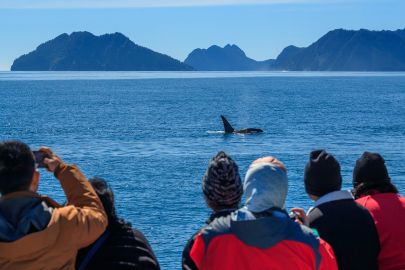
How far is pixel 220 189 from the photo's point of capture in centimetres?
552

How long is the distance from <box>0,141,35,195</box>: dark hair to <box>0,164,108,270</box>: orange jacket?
76 mm

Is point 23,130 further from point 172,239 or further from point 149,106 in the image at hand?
point 172,239

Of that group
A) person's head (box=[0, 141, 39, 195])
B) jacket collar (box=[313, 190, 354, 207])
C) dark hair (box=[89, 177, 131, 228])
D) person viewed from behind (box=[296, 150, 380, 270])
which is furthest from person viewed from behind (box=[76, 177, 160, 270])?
jacket collar (box=[313, 190, 354, 207])

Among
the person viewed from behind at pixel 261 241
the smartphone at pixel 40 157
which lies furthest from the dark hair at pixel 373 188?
the smartphone at pixel 40 157

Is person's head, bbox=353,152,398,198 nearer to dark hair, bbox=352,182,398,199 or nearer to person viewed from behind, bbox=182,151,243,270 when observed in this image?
dark hair, bbox=352,182,398,199

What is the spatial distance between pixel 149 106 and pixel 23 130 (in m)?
41.7


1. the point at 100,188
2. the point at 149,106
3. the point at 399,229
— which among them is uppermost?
the point at 100,188

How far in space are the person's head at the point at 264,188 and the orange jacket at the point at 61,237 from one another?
3.47 ft

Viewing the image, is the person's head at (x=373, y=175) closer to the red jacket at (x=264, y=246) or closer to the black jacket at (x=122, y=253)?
the red jacket at (x=264, y=246)

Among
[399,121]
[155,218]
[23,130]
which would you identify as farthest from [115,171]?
[399,121]

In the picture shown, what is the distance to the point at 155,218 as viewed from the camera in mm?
27688

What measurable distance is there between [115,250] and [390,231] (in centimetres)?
247

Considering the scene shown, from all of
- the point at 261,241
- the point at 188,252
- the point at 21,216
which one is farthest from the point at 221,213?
the point at 21,216

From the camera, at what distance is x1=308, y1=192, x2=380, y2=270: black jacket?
20.9 ft
